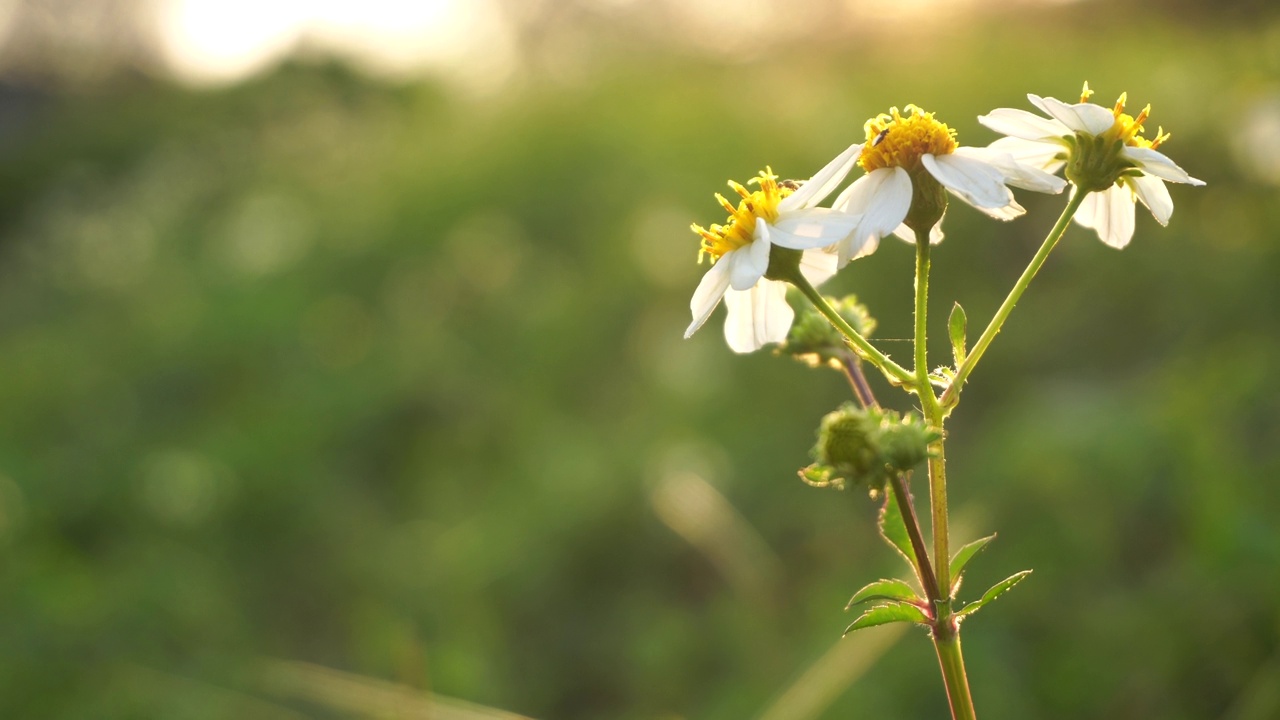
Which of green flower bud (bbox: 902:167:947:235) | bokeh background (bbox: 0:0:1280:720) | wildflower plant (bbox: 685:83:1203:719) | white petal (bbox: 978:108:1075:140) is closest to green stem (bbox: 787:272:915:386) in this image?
wildflower plant (bbox: 685:83:1203:719)

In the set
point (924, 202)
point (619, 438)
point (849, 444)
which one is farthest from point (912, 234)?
point (619, 438)

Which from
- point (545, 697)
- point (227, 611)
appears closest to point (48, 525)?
point (227, 611)

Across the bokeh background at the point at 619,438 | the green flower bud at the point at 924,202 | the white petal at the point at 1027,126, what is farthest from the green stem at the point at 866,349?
the bokeh background at the point at 619,438

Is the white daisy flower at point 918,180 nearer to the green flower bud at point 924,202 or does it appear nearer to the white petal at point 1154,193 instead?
the green flower bud at point 924,202

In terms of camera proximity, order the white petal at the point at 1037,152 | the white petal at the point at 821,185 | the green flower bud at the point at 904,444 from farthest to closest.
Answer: the white petal at the point at 1037,152 < the white petal at the point at 821,185 < the green flower bud at the point at 904,444

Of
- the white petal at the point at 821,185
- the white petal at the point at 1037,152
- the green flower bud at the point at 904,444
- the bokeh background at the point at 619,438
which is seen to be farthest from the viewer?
the bokeh background at the point at 619,438

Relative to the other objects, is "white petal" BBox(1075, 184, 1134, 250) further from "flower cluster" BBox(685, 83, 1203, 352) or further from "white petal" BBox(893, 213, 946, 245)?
"white petal" BBox(893, 213, 946, 245)

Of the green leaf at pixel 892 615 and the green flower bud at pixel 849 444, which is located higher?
the green flower bud at pixel 849 444
